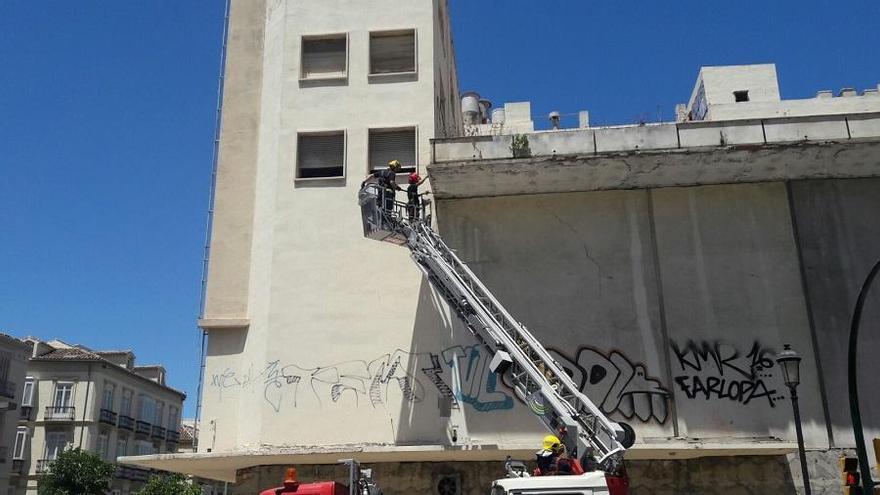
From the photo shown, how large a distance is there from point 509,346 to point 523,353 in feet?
0.90

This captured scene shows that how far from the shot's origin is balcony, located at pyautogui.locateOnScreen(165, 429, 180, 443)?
65.4 metres

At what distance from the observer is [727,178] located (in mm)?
17938

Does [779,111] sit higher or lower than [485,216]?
higher

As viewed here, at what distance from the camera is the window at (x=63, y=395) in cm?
5334

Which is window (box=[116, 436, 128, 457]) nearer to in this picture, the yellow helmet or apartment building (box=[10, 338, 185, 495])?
apartment building (box=[10, 338, 185, 495])

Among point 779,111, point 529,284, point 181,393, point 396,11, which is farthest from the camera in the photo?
point 181,393

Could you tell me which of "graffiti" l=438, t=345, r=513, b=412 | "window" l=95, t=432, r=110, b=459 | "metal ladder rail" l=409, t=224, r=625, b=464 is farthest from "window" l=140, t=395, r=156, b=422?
"metal ladder rail" l=409, t=224, r=625, b=464

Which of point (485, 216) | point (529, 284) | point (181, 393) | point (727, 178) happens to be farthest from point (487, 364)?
point (181, 393)

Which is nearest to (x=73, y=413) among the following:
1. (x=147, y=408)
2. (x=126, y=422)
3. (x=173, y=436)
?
(x=126, y=422)

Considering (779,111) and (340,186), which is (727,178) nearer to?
(340,186)

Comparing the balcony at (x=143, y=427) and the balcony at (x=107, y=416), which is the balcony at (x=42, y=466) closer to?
the balcony at (x=107, y=416)

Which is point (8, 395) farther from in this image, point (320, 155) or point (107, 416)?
point (320, 155)

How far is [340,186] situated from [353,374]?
4.53 m

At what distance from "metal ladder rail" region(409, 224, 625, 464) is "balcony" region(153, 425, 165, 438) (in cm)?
5457
